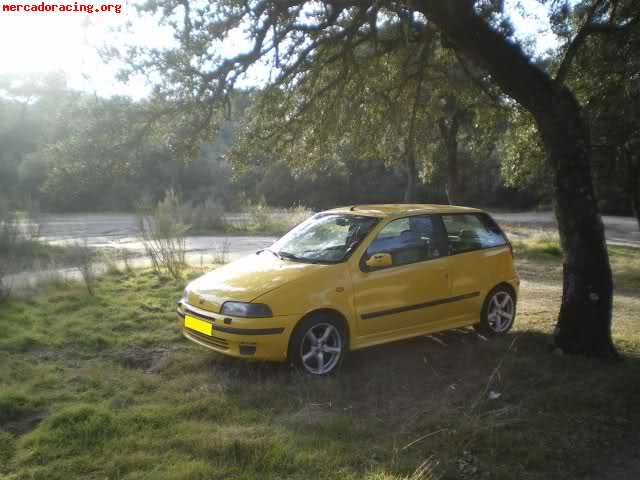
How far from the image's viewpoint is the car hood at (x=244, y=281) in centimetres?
576

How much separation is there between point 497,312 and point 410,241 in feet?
5.47

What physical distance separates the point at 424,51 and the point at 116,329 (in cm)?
617

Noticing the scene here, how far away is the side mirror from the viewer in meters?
6.16

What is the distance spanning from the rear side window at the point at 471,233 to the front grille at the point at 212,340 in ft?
9.36

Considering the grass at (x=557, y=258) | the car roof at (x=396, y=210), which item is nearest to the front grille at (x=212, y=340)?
the car roof at (x=396, y=210)

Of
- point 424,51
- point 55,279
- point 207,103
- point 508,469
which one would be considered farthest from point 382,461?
point 55,279

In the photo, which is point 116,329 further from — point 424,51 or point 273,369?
point 424,51

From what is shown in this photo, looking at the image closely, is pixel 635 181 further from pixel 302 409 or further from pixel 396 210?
A: pixel 302 409

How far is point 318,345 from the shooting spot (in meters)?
5.82

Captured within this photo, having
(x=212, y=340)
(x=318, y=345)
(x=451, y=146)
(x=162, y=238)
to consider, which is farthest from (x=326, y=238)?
(x=451, y=146)

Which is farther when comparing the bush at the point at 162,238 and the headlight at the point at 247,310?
the bush at the point at 162,238

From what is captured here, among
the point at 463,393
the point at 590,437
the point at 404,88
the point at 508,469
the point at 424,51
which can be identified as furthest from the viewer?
the point at 404,88

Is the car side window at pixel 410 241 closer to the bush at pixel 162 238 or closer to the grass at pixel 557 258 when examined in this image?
the bush at pixel 162 238

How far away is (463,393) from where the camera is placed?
5.29 metres
